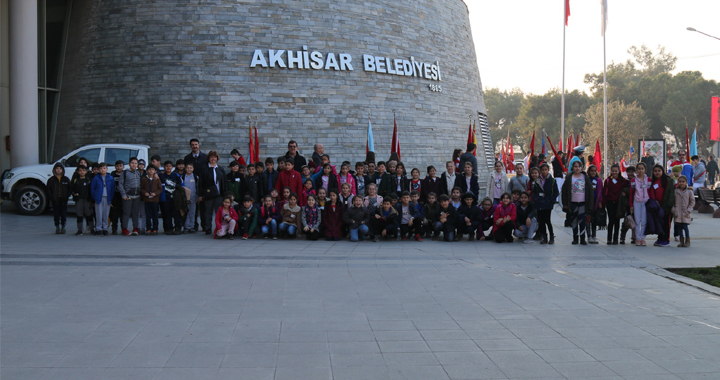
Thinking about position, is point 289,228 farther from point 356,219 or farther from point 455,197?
point 455,197

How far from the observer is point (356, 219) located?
1155cm

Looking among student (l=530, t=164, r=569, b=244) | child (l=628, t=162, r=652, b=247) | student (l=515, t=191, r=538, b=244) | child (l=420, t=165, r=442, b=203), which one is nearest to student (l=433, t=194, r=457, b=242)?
child (l=420, t=165, r=442, b=203)

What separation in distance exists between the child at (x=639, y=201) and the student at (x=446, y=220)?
342cm

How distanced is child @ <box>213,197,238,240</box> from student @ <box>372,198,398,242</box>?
2.81m

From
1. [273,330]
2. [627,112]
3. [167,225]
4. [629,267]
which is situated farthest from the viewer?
[627,112]

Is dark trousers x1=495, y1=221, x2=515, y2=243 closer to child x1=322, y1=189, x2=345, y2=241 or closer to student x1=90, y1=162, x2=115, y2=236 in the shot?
child x1=322, y1=189, x2=345, y2=241

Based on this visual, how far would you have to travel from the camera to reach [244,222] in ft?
38.4

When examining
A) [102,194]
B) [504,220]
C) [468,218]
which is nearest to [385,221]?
[468,218]

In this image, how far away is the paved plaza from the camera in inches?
172

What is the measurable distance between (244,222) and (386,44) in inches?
380

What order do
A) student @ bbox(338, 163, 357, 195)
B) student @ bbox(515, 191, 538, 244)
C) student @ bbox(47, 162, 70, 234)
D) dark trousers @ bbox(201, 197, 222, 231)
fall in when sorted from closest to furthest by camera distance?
1. student @ bbox(515, 191, 538, 244)
2. student @ bbox(47, 162, 70, 234)
3. student @ bbox(338, 163, 357, 195)
4. dark trousers @ bbox(201, 197, 222, 231)

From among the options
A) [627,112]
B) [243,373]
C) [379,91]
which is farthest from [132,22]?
[627,112]

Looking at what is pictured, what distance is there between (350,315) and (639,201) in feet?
25.4

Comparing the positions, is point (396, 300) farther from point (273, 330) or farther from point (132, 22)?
point (132, 22)
